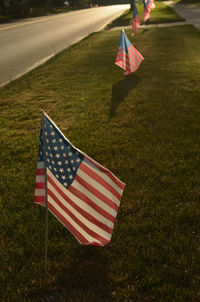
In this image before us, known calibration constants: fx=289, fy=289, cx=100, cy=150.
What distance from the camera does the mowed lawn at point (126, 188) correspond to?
2424 mm

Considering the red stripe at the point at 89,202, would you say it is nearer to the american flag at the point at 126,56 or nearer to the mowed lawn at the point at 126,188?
the mowed lawn at the point at 126,188

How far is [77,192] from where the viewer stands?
2.48 m

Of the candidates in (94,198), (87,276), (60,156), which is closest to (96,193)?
(94,198)

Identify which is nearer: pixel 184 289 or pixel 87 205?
pixel 184 289

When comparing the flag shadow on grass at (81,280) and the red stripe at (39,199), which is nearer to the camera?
the flag shadow on grass at (81,280)

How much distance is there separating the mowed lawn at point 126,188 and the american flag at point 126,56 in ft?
1.38

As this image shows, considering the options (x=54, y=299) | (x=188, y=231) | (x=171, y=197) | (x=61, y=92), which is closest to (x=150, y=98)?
(x=61, y=92)

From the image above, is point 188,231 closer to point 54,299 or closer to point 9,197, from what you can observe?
point 54,299

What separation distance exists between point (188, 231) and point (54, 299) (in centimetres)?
143

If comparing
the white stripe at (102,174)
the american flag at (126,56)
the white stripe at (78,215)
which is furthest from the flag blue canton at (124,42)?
the white stripe at (78,215)

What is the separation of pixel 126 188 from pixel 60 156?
1.39 metres

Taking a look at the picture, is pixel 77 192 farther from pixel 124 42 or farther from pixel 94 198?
pixel 124 42

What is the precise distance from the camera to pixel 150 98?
627cm

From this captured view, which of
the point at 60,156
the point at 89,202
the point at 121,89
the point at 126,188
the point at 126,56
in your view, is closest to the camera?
the point at 60,156
